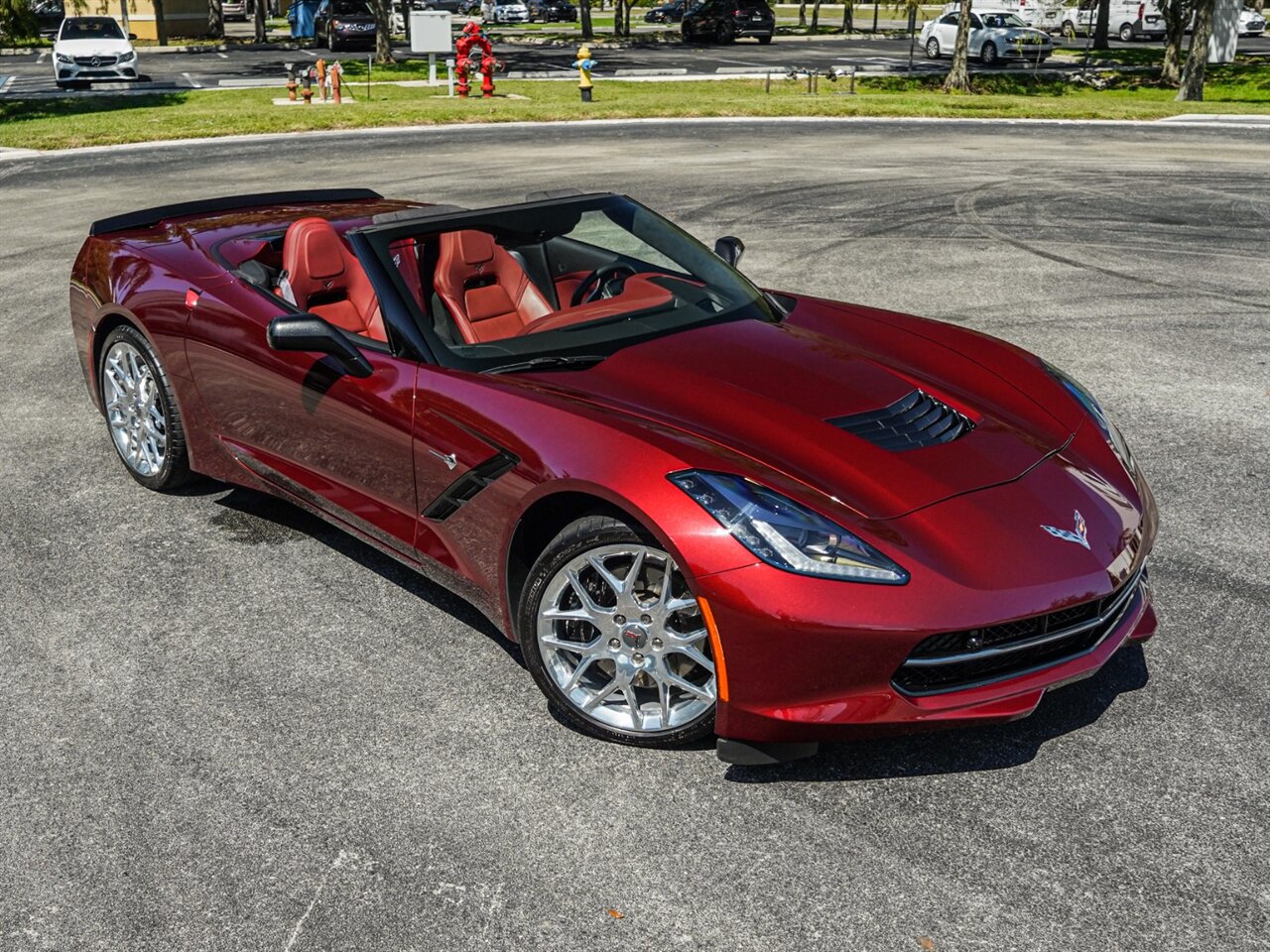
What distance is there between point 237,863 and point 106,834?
408 millimetres

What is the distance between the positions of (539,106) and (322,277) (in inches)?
837

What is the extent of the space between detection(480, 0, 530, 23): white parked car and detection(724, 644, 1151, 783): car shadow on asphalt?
243ft

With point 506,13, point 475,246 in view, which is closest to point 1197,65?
point 475,246

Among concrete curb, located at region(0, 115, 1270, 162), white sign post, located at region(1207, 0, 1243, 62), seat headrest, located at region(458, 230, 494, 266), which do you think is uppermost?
white sign post, located at region(1207, 0, 1243, 62)

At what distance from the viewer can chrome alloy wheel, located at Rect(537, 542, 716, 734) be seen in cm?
365

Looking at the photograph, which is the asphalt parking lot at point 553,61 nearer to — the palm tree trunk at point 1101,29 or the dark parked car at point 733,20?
the dark parked car at point 733,20

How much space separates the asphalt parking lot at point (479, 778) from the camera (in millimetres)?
3146

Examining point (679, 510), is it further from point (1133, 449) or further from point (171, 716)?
point (1133, 449)

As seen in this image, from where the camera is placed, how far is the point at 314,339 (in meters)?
4.49

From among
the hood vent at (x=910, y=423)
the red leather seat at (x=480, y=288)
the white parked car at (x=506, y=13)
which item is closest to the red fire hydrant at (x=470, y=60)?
the red leather seat at (x=480, y=288)

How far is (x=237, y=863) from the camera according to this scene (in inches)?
132

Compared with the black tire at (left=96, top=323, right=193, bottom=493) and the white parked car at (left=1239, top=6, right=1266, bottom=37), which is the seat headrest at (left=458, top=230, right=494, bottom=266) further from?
the white parked car at (left=1239, top=6, right=1266, bottom=37)

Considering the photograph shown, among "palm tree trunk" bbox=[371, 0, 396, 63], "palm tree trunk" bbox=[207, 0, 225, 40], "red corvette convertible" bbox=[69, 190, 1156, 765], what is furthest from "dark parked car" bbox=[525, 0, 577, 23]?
"red corvette convertible" bbox=[69, 190, 1156, 765]

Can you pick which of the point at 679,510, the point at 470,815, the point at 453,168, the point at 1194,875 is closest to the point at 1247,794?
the point at 1194,875
